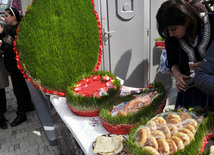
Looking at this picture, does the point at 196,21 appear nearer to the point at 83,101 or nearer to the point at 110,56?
the point at 83,101

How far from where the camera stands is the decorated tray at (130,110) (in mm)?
1215

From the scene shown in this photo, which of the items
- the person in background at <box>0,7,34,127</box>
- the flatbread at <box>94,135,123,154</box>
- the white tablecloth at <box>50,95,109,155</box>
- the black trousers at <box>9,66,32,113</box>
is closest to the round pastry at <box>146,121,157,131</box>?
the flatbread at <box>94,135,123,154</box>

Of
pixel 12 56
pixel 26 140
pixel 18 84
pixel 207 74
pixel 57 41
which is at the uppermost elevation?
pixel 57 41

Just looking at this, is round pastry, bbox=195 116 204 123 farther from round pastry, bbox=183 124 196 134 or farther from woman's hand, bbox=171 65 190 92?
woman's hand, bbox=171 65 190 92

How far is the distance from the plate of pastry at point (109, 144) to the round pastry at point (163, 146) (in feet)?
0.80

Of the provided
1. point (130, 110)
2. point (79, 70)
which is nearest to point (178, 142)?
point (130, 110)

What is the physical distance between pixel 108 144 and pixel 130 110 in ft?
0.94

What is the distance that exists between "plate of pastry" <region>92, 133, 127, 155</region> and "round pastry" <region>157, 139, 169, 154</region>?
245 mm

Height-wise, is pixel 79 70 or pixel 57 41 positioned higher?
pixel 57 41

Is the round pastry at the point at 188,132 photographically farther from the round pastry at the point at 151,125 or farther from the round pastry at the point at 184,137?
the round pastry at the point at 151,125

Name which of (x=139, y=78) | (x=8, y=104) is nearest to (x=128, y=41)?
(x=139, y=78)

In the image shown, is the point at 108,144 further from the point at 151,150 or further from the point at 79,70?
the point at 79,70

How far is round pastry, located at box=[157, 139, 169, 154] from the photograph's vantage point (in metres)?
0.88

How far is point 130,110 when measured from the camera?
133 cm
